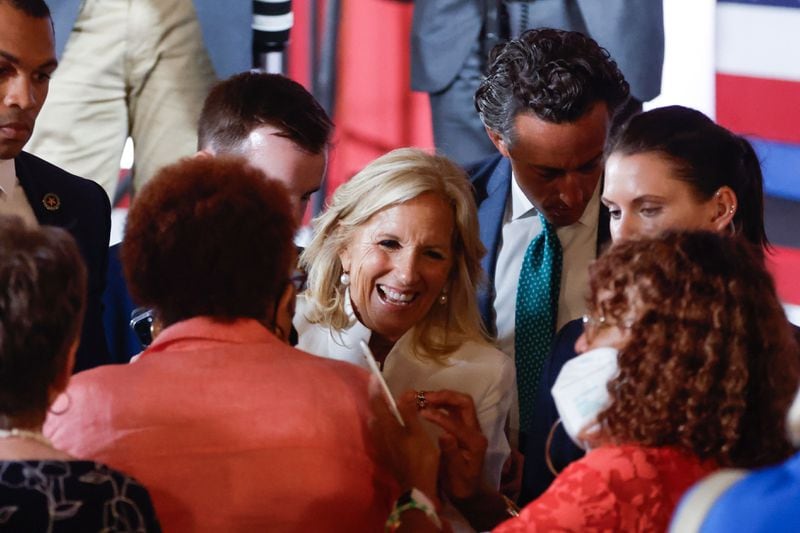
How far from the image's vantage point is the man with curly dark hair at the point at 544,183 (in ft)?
9.80

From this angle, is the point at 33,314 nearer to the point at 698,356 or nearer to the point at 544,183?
the point at 698,356

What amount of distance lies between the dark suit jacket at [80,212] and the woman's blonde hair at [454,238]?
17.9 inches

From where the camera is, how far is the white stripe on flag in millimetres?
3492

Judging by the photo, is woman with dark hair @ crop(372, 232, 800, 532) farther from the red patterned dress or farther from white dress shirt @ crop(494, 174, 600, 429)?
white dress shirt @ crop(494, 174, 600, 429)

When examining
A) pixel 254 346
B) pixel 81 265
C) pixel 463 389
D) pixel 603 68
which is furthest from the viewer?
pixel 603 68

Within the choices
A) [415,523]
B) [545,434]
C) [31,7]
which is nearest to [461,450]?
[545,434]

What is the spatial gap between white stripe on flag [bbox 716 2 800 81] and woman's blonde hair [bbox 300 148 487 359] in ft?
3.70

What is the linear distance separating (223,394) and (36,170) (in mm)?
1285

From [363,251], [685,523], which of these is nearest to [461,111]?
[363,251]

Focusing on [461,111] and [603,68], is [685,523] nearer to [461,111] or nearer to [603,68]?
[603,68]

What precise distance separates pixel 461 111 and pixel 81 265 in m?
2.21

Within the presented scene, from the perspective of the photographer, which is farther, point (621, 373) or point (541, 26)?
point (541, 26)

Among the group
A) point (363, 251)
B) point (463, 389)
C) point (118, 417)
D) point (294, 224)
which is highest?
point (294, 224)

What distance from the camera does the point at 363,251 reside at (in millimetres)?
2779
